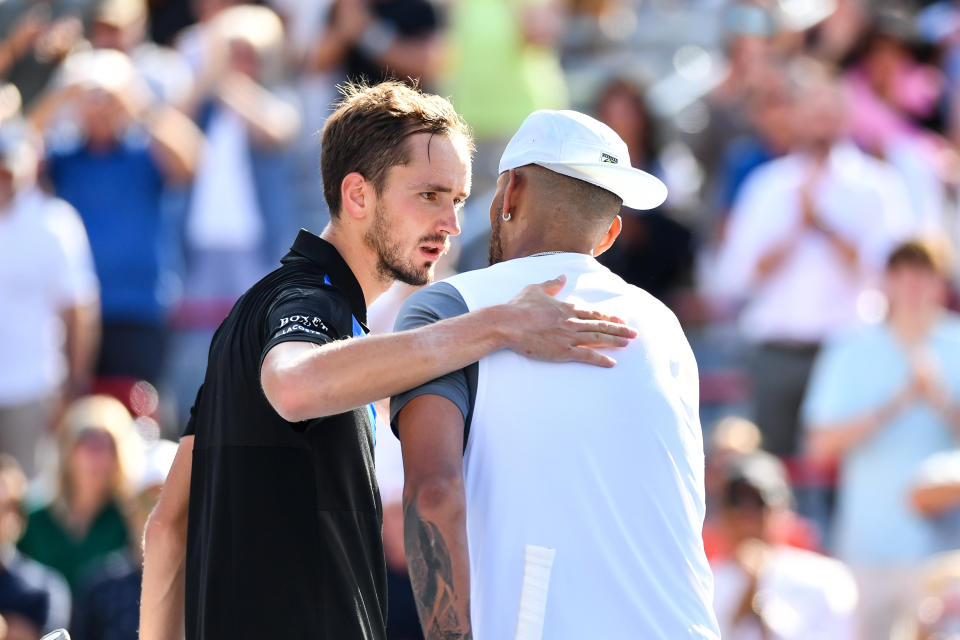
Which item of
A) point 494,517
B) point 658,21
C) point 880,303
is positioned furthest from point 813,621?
point 658,21

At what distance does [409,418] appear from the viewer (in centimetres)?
331

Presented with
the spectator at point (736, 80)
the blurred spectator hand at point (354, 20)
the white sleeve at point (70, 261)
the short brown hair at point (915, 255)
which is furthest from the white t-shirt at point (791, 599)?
the blurred spectator hand at point (354, 20)

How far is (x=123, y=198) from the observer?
9.15 metres

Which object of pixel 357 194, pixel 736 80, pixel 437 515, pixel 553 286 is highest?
pixel 736 80

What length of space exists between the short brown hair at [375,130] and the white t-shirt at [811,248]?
508 centimetres

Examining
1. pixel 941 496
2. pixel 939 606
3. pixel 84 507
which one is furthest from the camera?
pixel 84 507

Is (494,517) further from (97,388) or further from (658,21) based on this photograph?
(658,21)

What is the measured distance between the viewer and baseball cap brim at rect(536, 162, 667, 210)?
350 centimetres

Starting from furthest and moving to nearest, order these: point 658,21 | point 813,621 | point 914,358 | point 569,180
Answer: point 658,21 → point 914,358 → point 813,621 → point 569,180

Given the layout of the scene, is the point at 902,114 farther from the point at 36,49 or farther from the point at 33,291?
the point at 36,49

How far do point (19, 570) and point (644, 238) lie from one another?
381 cm

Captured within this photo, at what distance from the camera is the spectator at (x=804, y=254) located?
8.41 m

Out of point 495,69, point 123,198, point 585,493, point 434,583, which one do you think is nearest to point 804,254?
point 495,69

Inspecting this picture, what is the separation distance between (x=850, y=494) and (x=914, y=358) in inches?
27.4
